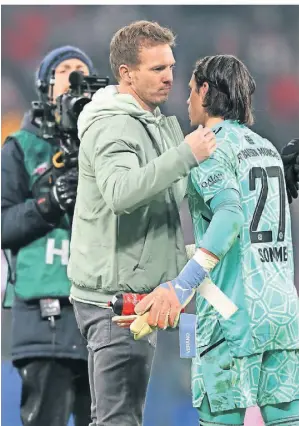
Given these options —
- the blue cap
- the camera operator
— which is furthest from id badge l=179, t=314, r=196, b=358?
the blue cap

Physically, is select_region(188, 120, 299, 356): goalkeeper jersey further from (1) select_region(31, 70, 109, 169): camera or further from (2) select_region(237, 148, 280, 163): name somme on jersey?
(1) select_region(31, 70, 109, 169): camera

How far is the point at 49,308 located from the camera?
3072mm

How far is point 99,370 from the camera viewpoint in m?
2.14

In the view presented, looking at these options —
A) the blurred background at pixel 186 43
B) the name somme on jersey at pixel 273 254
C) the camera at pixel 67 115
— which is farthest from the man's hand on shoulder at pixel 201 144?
the blurred background at pixel 186 43

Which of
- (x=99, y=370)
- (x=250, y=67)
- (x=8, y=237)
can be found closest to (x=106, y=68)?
(x=250, y=67)

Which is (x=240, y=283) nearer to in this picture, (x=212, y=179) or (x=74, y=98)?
(x=212, y=179)

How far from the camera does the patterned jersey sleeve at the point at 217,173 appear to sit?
6.72 ft

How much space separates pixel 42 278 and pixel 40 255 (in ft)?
0.26

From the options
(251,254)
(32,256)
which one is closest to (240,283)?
(251,254)

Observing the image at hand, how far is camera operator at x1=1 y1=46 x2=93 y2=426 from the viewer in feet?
9.97

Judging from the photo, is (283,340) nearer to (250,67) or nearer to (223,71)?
(223,71)

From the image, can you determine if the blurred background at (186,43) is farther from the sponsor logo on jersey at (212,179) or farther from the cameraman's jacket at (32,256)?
the sponsor logo on jersey at (212,179)

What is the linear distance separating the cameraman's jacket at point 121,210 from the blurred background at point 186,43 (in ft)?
4.42

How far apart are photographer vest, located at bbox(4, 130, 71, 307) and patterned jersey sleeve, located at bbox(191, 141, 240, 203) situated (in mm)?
1092
